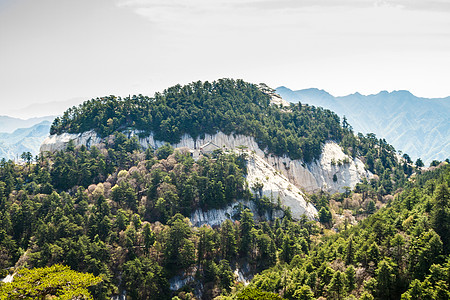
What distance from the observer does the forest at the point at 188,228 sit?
44188mm

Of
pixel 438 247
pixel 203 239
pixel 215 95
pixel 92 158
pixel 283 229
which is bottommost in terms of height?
pixel 283 229

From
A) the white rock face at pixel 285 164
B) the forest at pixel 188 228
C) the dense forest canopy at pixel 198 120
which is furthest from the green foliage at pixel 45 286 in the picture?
the dense forest canopy at pixel 198 120

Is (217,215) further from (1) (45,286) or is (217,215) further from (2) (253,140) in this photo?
(1) (45,286)

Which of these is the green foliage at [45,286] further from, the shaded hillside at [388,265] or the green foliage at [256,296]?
the shaded hillside at [388,265]

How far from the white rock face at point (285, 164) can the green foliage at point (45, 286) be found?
63177 millimetres

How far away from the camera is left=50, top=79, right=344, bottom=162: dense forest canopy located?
11656 centimetres

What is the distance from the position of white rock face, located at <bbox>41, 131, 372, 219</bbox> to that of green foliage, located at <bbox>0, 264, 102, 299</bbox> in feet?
207

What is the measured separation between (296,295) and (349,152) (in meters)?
97.1

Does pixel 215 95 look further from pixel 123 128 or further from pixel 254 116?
pixel 123 128

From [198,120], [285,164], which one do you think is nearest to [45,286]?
[198,120]

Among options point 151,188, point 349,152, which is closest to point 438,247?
point 151,188

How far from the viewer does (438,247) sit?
138 ft

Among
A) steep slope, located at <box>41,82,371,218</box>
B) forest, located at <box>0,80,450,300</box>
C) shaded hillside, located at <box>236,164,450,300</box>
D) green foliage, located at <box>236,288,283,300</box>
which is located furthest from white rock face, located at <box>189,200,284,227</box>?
green foliage, located at <box>236,288,283,300</box>

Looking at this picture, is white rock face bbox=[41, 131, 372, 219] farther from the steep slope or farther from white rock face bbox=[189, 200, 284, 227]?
white rock face bbox=[189, 200, 284, 227]
